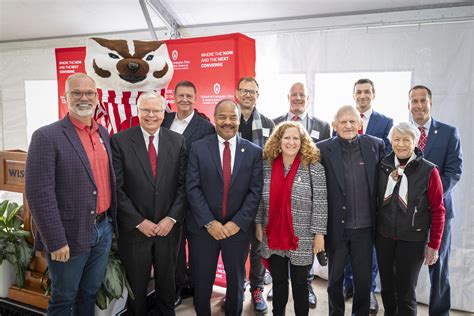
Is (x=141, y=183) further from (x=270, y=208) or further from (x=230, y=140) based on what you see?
(x=270, y=208)

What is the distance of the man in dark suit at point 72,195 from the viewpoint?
1.74 meters

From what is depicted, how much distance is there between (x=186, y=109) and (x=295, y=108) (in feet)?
2.87

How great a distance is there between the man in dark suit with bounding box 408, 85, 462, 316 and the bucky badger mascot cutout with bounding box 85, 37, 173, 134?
73.4 inches

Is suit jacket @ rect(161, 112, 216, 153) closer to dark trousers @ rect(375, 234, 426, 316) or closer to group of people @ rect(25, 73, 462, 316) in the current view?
group of people @ rect(25, 73, 462, 316)

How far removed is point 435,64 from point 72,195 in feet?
9.34

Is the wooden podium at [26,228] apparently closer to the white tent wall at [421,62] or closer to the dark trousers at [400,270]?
the white tent wall at [421,62]

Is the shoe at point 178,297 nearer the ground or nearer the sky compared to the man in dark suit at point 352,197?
nearer the ground

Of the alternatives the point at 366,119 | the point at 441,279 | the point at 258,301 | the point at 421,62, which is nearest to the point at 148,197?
the point at 258,301

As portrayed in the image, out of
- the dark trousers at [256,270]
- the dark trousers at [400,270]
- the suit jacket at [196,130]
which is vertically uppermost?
the suit jacket at [196,130]

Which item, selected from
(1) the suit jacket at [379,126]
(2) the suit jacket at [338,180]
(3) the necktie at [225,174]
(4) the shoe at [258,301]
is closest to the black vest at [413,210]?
(2) the suit jacket at [338,180]

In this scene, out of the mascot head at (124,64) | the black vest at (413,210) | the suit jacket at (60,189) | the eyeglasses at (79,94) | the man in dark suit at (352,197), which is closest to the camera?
the suit jacket at (60,189)

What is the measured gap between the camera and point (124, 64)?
8.70 ft

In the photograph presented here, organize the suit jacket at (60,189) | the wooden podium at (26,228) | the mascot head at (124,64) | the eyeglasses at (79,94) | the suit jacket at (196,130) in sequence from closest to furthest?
the suit jacket at (60,189)
the eyeglasses at (79,94)
the wooden podium at (26,228)
the suit jacket at (196,130)
the mascot head at (124,64)

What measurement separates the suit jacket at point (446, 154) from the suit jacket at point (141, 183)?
1.72m
